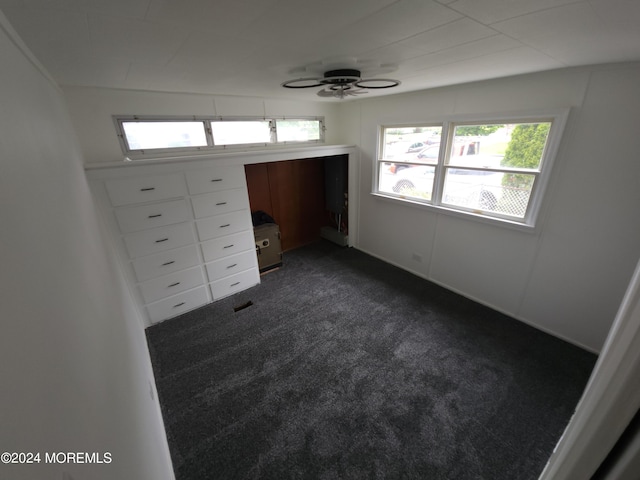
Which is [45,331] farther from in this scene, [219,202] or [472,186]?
[472,186]

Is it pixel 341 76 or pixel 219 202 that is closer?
pixel 341 76

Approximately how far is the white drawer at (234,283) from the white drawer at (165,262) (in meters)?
0.46

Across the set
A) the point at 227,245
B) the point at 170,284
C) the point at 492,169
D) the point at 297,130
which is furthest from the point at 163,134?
the point at 492,169

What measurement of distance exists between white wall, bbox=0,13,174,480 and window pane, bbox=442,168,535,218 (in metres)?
3.52

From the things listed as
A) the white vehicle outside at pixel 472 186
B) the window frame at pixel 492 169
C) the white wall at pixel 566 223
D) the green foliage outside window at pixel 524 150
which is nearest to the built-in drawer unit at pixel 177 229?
the window frame at pixel 492 169

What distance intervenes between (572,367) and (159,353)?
403cm

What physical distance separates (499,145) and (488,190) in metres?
0.49

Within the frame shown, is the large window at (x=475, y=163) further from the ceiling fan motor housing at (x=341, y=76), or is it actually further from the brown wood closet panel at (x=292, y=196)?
the ceiling fan motor housing at (x=341, y=76)

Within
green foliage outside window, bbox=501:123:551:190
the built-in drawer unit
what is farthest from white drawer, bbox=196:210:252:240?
green foliage outside window, bbox=501:123:551:190

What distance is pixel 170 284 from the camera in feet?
10.3

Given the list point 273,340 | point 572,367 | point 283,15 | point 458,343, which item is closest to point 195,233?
point 273,340

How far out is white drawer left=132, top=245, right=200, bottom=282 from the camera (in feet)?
9.50

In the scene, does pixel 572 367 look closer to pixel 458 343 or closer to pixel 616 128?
pixel 458 343

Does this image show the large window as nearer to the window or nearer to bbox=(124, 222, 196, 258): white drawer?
the window
